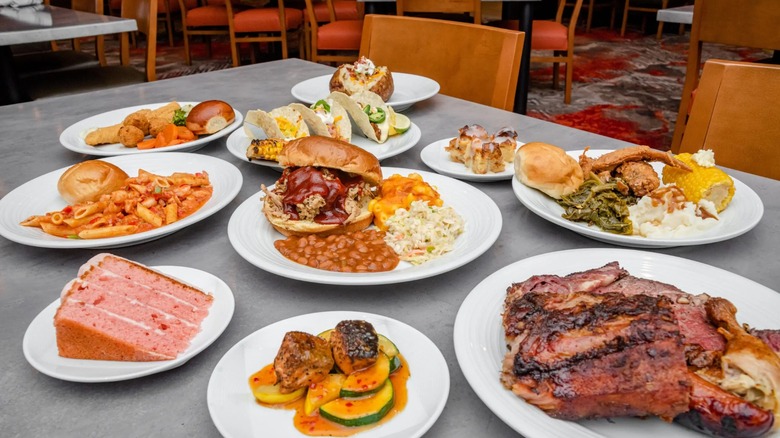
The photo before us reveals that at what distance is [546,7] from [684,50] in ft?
11.8

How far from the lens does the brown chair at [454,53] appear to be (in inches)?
113

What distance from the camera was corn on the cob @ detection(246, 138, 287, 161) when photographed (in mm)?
2006

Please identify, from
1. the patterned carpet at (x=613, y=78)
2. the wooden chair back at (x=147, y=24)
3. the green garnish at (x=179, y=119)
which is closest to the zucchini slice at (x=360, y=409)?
the green garnish at (x=179, y=119)

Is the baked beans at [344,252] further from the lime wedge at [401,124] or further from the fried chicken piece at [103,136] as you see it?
the fried chicken piece at [103,136]

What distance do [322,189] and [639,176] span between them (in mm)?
995

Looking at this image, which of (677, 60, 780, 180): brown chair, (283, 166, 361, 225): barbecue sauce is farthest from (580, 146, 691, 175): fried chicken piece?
(283, 166, 361, 225): barbecue sauce

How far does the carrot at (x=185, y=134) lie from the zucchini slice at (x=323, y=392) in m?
1.64

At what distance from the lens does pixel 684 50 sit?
1051 centimetres

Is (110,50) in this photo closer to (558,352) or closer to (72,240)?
(72,240)

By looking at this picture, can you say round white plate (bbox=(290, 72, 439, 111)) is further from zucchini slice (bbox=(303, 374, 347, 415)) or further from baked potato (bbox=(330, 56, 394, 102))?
zucchini slice (bbox=(303, 374, 347, 415))

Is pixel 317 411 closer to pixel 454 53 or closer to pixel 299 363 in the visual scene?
pixel 299 363

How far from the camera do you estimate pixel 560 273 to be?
131cm

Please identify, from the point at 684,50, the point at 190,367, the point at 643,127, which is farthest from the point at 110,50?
the point at 190,367

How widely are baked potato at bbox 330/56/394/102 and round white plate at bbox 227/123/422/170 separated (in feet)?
1.50
